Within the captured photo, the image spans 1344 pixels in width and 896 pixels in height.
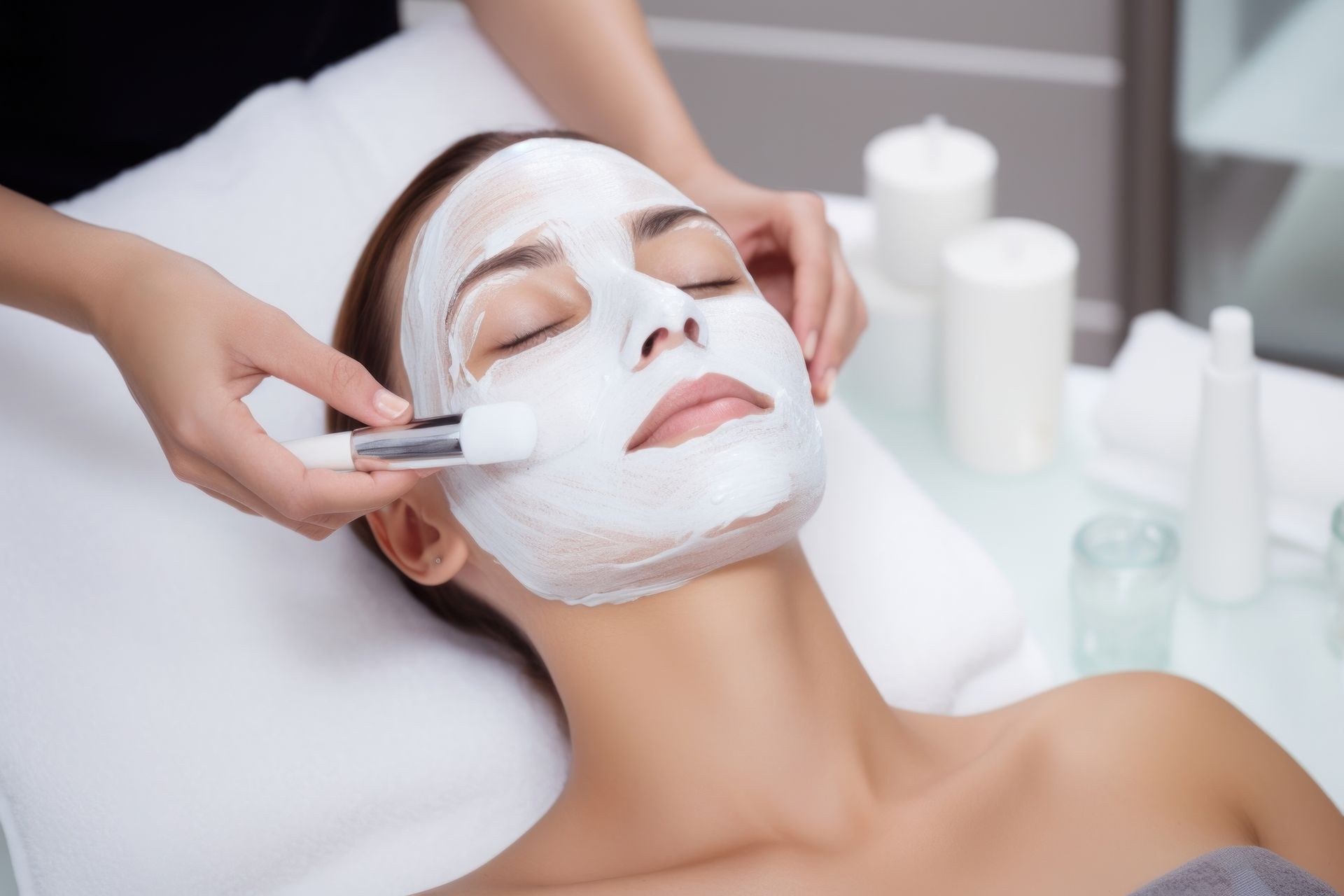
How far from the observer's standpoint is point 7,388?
50.4 inches

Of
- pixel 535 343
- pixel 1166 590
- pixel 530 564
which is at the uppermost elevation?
pixel 535 343

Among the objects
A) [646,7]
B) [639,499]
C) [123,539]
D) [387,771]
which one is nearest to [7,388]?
[123,539]

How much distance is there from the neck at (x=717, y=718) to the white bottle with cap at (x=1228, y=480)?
54cm

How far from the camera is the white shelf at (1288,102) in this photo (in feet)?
7.31

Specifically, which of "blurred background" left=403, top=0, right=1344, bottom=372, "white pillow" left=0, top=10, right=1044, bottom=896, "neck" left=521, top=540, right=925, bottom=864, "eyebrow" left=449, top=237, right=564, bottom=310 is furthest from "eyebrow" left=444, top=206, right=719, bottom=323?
"blurred background" left=403, top=0, right=1344, bottom=372

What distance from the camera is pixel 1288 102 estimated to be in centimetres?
229

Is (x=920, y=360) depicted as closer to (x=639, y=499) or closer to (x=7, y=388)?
(x=639, y=499)

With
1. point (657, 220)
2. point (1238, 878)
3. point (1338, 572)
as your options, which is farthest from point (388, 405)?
point (1338, 572)

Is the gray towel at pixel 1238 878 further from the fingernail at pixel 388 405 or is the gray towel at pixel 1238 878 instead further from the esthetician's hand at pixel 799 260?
the fingernail at pixel 388 405

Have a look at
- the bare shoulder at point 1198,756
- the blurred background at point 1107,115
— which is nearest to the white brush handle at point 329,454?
the bare shoulder at point 1198,756

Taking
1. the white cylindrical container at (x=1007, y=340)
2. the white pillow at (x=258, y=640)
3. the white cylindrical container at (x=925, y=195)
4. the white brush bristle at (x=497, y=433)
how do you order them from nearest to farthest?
the white brush bristle at (x=497, y=433) → the white pillow at (x=258, y=640) → the white cylindrical container at (x=1007, y=340) → the white cylindrical container at (x=925, y=195)

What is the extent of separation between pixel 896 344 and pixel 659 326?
31.4 inches

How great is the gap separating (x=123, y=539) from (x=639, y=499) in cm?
56

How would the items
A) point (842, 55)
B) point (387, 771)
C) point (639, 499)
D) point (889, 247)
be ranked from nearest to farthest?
point (639, 499)
point (387, 771)
point (889, 247)
point (842, 55)
